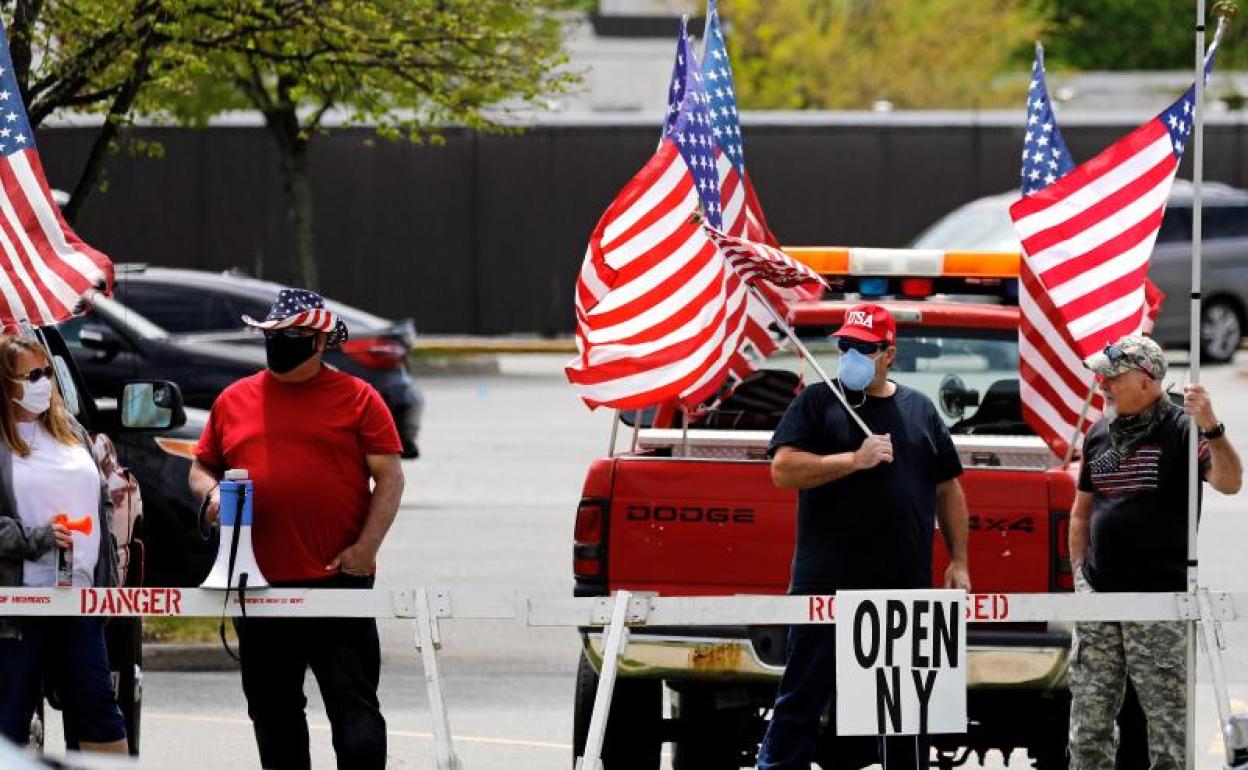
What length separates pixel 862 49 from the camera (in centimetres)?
4528

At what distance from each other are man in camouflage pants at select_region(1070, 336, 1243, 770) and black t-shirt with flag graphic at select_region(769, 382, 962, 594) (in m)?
0.58

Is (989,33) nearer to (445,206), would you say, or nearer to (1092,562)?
(445,206)

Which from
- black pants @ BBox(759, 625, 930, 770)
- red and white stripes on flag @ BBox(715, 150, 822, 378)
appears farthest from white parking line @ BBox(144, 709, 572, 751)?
black pants @ BBox(759, 625, 930, 770)

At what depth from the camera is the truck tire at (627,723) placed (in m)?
8.28

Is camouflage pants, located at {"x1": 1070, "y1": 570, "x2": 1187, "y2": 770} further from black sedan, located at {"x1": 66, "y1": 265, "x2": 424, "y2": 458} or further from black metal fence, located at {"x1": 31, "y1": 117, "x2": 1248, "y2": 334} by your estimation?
black metal fence, located at {"x1": 31, "y1": 117, "x2": 1248, "y2": 334}

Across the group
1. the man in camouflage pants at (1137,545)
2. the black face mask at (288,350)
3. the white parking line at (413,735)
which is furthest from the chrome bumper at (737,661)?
the white parking line at (413,735)

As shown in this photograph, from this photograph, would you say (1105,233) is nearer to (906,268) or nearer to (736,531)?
(906,268)

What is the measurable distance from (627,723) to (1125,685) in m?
1.68

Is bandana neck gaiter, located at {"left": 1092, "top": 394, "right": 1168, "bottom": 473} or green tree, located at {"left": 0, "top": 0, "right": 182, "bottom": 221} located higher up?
green tree, located at {"left": 0, "top": 0, "right": 182, "bottom": 221}

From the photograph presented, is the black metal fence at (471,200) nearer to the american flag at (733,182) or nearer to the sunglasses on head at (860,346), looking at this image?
the american flag at (733,182)

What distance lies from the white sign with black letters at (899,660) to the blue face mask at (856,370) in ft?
2.15

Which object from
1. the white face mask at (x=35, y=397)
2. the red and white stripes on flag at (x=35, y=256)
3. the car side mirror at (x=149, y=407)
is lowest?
the car side mirror at (x=149, y=407)

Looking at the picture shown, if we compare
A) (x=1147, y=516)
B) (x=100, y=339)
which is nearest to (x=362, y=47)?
(x=100, y=339)

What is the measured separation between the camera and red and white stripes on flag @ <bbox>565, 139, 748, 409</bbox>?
27.9 feet
